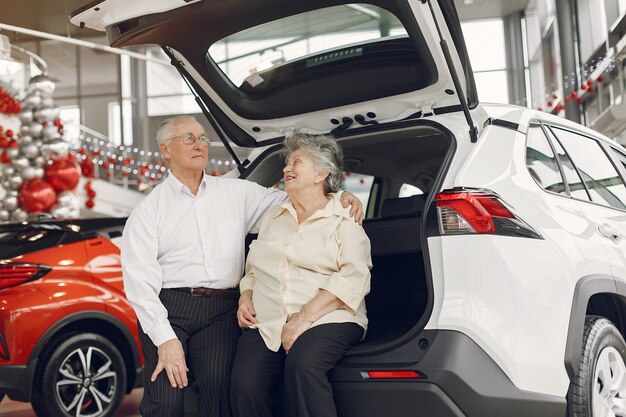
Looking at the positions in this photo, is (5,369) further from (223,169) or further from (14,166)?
(223,169)

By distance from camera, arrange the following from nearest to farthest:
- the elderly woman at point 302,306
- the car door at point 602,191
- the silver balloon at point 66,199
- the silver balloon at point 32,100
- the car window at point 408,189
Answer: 1. the elderly woman at point 302,306
2. the car door at point 602,191
3. the car window at point 408,189
4. the silver balloon at point 32,100
5. the silver balloon at point 66,199

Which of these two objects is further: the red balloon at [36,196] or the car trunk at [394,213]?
the red balloon at [36,196]

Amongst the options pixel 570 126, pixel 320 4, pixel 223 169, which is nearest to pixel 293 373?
pixel 320 4

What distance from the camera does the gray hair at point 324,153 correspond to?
Result: 9.60ft

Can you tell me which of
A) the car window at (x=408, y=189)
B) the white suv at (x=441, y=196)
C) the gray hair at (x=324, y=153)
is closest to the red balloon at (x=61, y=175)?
the car window at (x=408, y=189)

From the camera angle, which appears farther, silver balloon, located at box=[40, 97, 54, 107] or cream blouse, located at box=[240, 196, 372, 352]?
silver balloon, located at box=[40, 97, 54, 107]

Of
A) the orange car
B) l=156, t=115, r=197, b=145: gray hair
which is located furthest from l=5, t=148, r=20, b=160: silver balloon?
l=156, t=115, r=197, b=145: gray hair

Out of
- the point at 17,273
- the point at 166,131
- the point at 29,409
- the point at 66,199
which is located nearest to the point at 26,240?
the point at 17,273

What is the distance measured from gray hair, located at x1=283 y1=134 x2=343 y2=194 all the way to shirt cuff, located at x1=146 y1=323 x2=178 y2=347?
2.54ft

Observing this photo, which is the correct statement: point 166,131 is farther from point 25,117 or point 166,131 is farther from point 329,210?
point 25,117

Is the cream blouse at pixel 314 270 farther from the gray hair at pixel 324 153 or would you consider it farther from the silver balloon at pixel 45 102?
the silver balloon at pixel 45 102

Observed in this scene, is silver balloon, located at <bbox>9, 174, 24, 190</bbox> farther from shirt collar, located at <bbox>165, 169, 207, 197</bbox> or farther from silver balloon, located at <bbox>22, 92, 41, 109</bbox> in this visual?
shirt collar, located at <bbox>165, 169, 207, 197</bbox>

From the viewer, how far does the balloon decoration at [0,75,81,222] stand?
32.4ft

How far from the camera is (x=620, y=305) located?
299 cm
